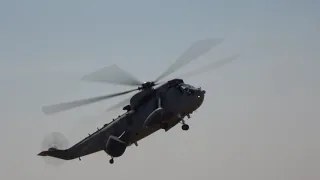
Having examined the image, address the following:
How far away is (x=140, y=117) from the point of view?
3191 inches

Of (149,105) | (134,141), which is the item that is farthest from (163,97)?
(134,141)

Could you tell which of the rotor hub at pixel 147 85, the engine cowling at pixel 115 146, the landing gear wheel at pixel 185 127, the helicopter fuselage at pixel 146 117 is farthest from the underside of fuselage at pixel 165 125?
the rotor hub at pixel 147 85

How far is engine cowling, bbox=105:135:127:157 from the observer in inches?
3260

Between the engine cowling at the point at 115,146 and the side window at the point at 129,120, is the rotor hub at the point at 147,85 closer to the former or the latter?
the side window at the point at 129,120

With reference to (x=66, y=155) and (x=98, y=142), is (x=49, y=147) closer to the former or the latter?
(x=66, y=155)

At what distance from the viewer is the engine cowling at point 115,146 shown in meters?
82.8

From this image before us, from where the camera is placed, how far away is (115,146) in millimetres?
83062

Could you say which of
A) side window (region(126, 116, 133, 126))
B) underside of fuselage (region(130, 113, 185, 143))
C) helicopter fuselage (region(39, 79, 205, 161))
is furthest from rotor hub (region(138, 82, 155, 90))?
underside of fuselage (region(130, 113, 185, 143))

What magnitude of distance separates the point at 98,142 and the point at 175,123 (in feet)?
40.5

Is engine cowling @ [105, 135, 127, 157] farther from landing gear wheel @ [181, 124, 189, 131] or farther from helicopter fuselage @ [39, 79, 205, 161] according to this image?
landing gear wheel @ [181, 124, 189, 131]

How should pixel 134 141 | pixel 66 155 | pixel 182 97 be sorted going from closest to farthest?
pixel 182 97
pixel 134 141
pixel 66 155

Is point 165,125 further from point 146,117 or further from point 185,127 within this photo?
point 146,117

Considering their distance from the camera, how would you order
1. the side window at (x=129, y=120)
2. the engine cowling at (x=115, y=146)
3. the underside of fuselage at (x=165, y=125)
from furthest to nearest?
the engine cowling at (x=115, y=146) → the side window at (x=129, y=120) → the underside of fuselage at (x=165, y=125)

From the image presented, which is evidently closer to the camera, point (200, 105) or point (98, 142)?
point (200, 105)
